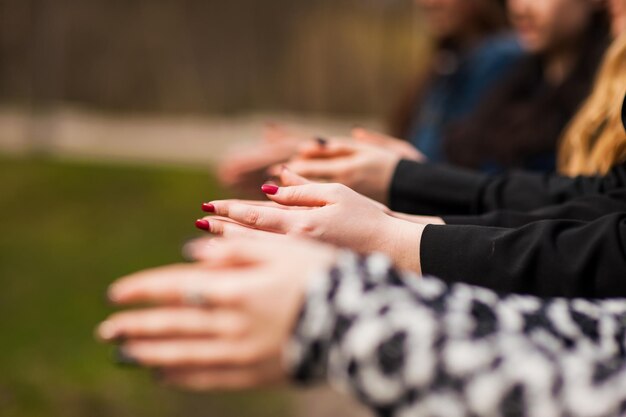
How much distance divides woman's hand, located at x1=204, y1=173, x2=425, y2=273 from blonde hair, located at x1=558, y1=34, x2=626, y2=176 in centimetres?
54

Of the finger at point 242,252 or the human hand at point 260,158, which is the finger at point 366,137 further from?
the finger at point 242,252

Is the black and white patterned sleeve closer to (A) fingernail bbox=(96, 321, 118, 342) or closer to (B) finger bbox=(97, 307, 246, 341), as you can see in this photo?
(B) finger bbox=(97, 307, 246, 341)

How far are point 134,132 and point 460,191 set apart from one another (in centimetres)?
481

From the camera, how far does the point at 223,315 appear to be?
2.64ft

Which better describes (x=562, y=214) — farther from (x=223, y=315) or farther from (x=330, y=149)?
(x=223, y=315)

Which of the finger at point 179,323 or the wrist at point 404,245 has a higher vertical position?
the finger at point 179,323

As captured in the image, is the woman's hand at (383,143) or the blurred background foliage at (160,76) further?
the blurred background foliage at (160,76)

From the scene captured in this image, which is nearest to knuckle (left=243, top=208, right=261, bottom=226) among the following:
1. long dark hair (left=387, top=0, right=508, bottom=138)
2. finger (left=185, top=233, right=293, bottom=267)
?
finger (left=185, top=233, right=293, bottom=267)

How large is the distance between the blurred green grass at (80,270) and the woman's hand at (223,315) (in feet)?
8.46

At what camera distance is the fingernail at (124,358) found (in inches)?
32.9

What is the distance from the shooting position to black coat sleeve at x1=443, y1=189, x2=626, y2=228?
1408 mm

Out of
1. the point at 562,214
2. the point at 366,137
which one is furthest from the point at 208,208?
the point at 366,137

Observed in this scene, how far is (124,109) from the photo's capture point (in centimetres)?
631

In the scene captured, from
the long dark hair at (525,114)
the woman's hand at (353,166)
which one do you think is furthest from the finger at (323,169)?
the long dark hair at (525,114)
